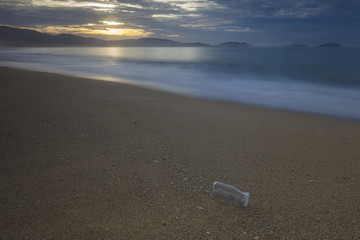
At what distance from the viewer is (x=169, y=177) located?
257cm

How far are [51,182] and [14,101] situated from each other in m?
4.10

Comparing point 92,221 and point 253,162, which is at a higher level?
point 253,162

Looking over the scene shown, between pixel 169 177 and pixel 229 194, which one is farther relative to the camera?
pixel 169 177

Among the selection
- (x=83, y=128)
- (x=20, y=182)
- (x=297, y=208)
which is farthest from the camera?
(x=83, y=128)

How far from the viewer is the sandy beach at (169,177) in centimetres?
188

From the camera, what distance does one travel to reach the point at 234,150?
131 inches

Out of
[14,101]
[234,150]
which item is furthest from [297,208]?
[14,101]

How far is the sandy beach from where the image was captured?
6.16 feet

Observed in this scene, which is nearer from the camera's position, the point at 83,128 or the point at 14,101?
the point at 83,128

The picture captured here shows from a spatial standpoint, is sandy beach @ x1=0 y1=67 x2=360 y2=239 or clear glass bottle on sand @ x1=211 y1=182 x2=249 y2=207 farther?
clear glass bottle on sand @ x1=211 y1=182 x2=249 y2=207

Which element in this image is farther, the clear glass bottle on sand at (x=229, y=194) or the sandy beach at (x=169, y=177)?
the clear glass bottle on sand at (x=229, y=194)

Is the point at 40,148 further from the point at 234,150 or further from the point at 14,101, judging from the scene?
the point at 14,101

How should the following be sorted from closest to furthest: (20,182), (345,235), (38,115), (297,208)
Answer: (345,235), (297,208), (20,182), (38,115)

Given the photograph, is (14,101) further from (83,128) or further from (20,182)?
(20,182)
